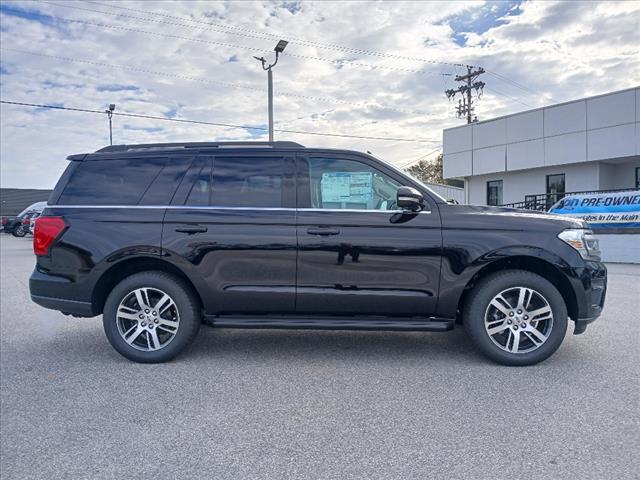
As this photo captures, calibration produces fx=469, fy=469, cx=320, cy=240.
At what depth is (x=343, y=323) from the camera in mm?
4246

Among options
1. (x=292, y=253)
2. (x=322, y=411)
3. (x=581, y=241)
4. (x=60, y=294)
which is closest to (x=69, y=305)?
(x=60, y=294)

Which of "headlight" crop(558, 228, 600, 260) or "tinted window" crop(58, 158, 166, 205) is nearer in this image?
"headlight" crop(558, 228, 600, 260)

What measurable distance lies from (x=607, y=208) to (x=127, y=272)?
14270mm

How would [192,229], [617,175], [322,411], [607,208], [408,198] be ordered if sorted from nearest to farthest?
[322,411], [408,198], [192,229], [607,208], [617,175]

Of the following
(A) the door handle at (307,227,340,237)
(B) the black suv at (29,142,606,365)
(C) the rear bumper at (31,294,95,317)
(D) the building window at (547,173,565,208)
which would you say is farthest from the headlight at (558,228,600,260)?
(D) the building window at (547,173,565,208)

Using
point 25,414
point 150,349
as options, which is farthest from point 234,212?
Result: point 25,414

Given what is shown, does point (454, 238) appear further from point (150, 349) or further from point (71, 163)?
point (71, 163)

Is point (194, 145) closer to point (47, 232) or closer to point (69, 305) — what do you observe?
point (47, 232)

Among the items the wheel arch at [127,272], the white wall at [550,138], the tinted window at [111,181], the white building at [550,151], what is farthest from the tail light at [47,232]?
the white wall at [550,138]

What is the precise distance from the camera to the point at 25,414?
340 centimetres

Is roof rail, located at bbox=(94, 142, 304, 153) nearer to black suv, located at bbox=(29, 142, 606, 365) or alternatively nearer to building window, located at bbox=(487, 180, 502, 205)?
black suv, located at bbox=(29, 142, 606, 365)

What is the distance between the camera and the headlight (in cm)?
418

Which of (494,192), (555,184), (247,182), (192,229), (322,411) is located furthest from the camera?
(494,192)

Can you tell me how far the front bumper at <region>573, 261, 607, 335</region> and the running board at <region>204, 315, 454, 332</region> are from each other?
1.13 m
